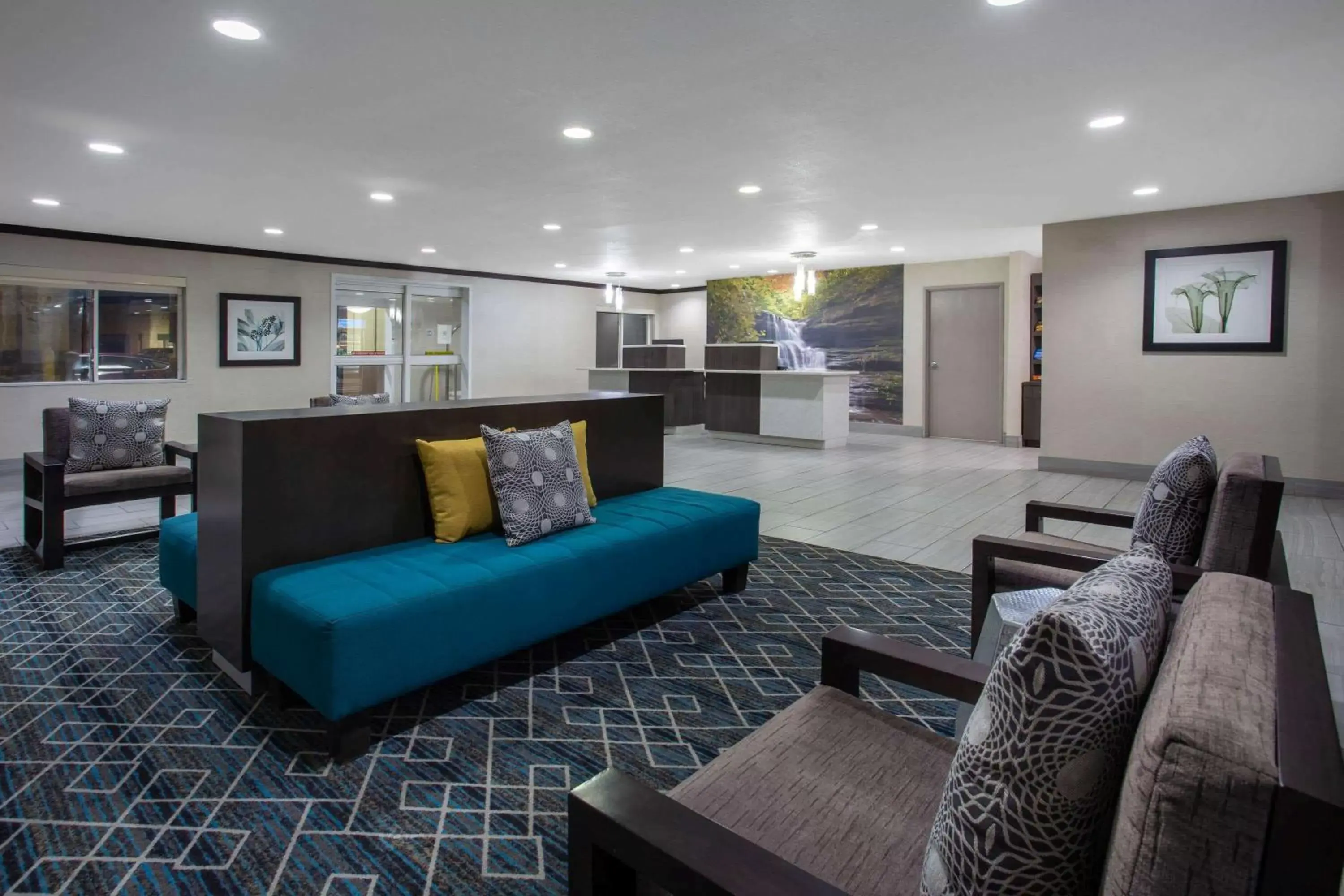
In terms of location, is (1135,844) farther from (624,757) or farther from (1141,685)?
(624,757)

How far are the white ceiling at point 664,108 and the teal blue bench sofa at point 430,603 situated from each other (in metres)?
2.07

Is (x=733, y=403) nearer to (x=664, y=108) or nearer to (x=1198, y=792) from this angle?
(x=664, y=108)

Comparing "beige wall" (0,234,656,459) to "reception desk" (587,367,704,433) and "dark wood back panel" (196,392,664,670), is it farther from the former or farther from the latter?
"dark wood back panel" (196,392,664,670)

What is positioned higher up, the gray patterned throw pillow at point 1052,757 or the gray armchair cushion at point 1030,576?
the gray patterned throw pillow at point 1052,757

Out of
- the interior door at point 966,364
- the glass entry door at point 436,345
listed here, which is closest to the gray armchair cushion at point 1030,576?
the interior door at point 966,364

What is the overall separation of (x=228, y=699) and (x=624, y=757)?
1.36 metres

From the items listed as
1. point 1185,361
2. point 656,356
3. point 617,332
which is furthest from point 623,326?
point 1185,361

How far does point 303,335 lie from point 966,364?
899 centimetres

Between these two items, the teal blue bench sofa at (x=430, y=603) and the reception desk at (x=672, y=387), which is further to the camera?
the reception desk at (x=672, y=387)

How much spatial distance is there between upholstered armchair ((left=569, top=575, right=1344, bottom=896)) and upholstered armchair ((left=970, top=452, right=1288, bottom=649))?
66 centimetres

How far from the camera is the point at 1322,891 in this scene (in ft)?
1.82

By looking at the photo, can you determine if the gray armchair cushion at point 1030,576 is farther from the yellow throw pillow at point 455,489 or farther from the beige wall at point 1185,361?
the beige wall at point 1185,361

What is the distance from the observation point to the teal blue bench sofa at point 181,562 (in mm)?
2820

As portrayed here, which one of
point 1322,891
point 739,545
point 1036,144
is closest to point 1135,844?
point 1322,891
